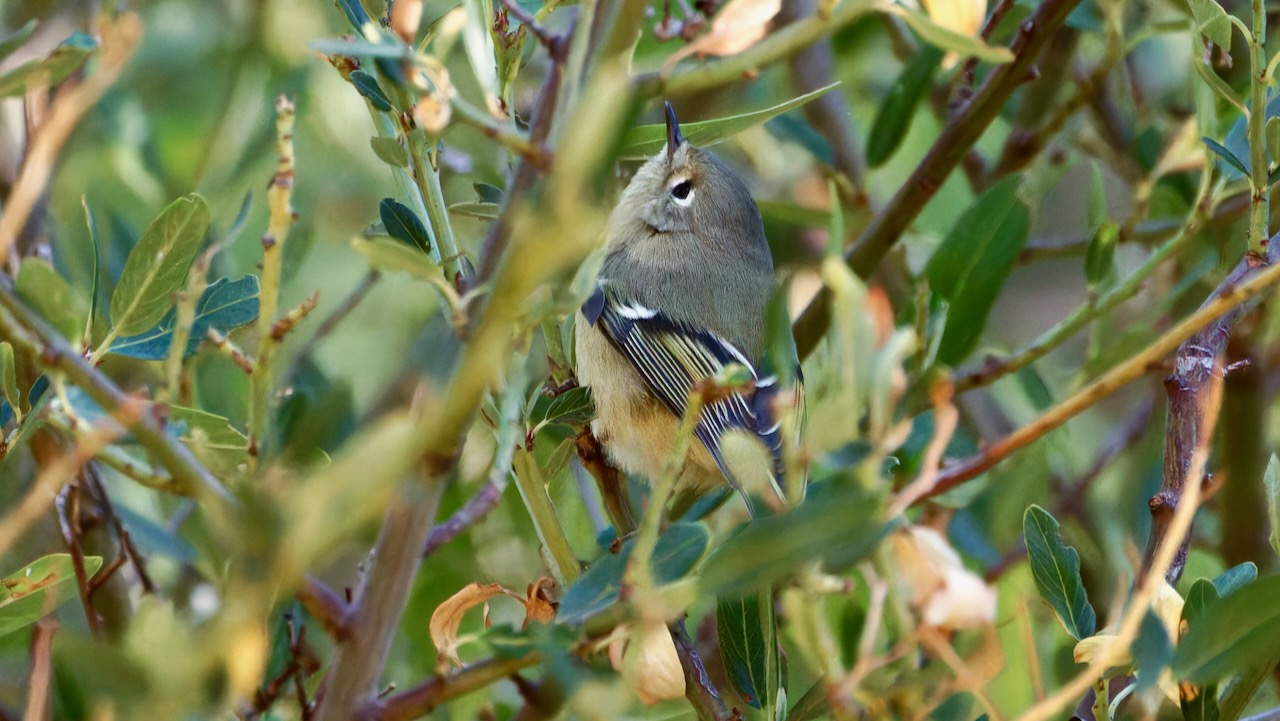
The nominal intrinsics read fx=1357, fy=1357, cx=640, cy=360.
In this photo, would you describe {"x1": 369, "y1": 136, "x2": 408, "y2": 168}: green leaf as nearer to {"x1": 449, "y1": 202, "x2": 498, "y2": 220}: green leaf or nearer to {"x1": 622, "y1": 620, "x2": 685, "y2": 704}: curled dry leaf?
{"x1": 449, "y1": 202, "x2": 498, "y2": 220}: green leaf

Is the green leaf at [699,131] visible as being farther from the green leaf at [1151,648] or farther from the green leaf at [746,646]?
the green leaf at [1151,648]

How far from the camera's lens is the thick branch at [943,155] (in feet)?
5.24

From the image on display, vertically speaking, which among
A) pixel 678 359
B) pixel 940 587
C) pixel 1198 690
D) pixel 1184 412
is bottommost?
pixel 678 359

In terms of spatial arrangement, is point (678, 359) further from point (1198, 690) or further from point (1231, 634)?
point (1231, 634)

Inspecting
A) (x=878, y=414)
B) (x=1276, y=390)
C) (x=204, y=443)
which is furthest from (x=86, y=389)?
(x=1276, y=390)

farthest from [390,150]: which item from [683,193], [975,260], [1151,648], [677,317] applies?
[683,193]

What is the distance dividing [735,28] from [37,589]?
71cm

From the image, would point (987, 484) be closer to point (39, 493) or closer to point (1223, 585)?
point (1223, 585)

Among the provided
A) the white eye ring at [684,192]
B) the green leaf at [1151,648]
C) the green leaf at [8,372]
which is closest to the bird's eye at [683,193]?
the white eye ring at [684,192]

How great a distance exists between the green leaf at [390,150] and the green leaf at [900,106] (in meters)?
0.90

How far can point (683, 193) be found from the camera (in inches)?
98.8

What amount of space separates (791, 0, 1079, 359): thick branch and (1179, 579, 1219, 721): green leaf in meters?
0.78

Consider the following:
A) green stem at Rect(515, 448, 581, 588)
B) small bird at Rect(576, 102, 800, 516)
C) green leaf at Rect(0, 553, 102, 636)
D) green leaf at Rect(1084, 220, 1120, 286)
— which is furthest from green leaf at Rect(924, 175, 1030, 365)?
green leaf at Rect(0, 553, 102, 636)

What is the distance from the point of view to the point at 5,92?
937 millimetres
